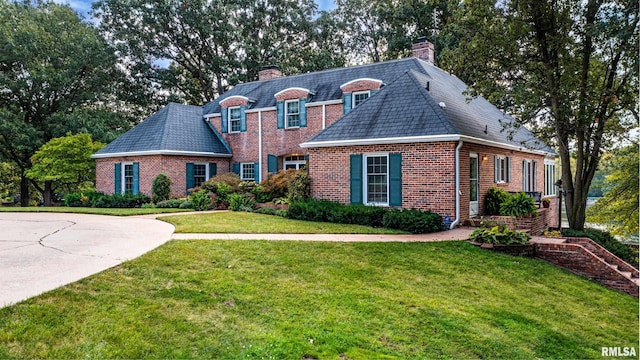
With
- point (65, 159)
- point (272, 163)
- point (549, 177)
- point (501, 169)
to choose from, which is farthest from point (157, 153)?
point (549, 177)

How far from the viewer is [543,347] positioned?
5.58m

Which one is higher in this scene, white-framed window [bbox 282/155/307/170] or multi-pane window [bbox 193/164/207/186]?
white-framed window [bbox 282/155/307/170]

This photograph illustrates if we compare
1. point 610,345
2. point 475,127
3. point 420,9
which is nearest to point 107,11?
point 420,9

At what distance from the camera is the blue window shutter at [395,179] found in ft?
43.5

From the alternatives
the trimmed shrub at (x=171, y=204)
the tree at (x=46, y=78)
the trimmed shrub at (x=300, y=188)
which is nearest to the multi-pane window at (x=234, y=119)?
the trimmed shrub at (x=171, y=204)

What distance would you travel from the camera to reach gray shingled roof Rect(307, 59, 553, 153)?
13.2 metres

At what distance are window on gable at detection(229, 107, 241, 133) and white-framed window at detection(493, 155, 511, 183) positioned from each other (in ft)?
43.3

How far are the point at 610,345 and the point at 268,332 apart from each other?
503 cm

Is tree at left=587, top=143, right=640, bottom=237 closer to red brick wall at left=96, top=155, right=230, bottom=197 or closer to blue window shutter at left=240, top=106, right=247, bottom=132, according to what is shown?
blue window shutter at left=240, top=106, right=247, bottom=132

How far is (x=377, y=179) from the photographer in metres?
13.9

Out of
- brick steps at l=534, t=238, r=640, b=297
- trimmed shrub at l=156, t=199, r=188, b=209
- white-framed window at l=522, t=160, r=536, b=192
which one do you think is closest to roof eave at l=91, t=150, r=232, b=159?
trimmed shrub at l=156, t=199, r=188, b=209

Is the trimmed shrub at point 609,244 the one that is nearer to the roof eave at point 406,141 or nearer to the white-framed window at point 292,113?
the roof eave at point 406,141

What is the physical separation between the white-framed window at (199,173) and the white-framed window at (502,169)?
13.9 m

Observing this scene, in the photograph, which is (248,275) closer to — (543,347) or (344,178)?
(543,347)
